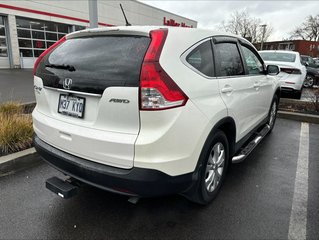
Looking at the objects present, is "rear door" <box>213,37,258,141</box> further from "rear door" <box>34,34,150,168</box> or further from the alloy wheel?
"rear door" <box>34,34,150,168</box>

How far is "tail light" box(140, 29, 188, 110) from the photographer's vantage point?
196cm

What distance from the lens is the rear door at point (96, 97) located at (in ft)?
6.60

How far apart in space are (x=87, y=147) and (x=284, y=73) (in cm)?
707

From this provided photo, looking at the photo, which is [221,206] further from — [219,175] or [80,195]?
[80,195]

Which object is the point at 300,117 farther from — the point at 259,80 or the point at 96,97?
the point at 96,97

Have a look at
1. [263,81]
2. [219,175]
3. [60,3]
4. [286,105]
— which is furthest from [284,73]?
[60,3]

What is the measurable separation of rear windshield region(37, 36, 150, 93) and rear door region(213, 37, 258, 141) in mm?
977

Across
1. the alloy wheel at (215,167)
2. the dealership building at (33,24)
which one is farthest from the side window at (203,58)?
the dealership building at (33,24)

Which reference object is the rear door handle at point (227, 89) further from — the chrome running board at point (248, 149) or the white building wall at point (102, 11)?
the white building wall at point (102, 11)

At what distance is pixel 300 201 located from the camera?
2900 millimetres

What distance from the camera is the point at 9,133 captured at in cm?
379

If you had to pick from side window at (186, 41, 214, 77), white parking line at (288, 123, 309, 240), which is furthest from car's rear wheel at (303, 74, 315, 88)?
Result: side window at (186, 41, 214, 77)

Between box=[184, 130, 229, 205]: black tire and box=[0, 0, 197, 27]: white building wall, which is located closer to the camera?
box=[184, 130, 229, 205]: black tire

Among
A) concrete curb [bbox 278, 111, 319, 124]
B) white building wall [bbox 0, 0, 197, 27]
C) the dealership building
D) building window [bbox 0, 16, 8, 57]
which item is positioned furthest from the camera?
white building wall [bbox 0, 0, 197, 27]
